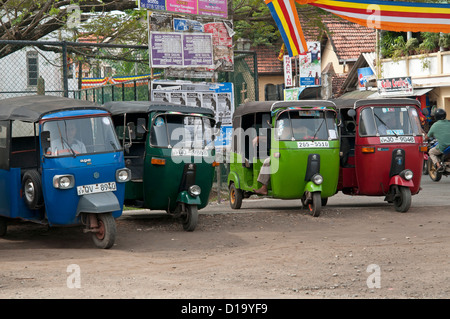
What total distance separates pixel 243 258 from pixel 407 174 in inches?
216

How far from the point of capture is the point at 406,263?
9.54 metres

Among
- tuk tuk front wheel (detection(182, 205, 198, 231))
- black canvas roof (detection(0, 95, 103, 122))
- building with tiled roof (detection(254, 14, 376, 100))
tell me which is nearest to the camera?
black canvas roof (detection(0, 95, 103, 122))

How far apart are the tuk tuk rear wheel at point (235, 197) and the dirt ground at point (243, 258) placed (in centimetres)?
113

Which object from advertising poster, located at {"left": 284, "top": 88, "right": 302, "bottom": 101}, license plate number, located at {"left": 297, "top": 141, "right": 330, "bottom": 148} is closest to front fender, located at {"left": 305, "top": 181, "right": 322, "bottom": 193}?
license plate number, located at {"left": 297, "top": 141, "right": 330, "bottom": 148}

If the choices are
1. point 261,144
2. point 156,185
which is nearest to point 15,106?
point 156,185

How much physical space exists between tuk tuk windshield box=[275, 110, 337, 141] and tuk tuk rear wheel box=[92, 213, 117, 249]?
14.6 ft

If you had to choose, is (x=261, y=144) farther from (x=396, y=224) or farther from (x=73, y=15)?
(x=73, y=15)

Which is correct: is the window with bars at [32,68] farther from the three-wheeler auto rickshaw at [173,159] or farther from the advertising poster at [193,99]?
the three-wheeler auto rickshaw at [173,159]

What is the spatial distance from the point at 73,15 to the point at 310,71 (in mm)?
17095

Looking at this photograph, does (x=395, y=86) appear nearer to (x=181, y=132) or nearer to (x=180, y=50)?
(x=180, y=50)

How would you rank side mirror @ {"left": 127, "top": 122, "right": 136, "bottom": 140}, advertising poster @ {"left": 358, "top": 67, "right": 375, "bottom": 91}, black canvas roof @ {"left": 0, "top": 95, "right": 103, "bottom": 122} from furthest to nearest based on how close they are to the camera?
advertising poster @ {"left": 358, "top": 67, "right": 375, "bottom": 91}
side mirror @ {"left": 127, "top": 122, "right": 136, "bottom": 140}
black canvas roof @ {"left": 0, "top": 95, "right": 103, "bottom": 122}

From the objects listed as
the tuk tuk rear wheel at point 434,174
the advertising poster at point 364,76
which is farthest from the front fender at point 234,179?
the advertising poster at point 364,76

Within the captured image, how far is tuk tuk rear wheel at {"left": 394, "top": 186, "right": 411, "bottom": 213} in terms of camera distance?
14547 mm

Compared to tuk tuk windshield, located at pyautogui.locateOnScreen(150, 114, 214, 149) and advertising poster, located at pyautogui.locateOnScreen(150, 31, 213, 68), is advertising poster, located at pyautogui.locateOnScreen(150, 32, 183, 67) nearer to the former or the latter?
advertising poster, located at pyautogui.locateOnScreen(150, 31, 213, 68)
